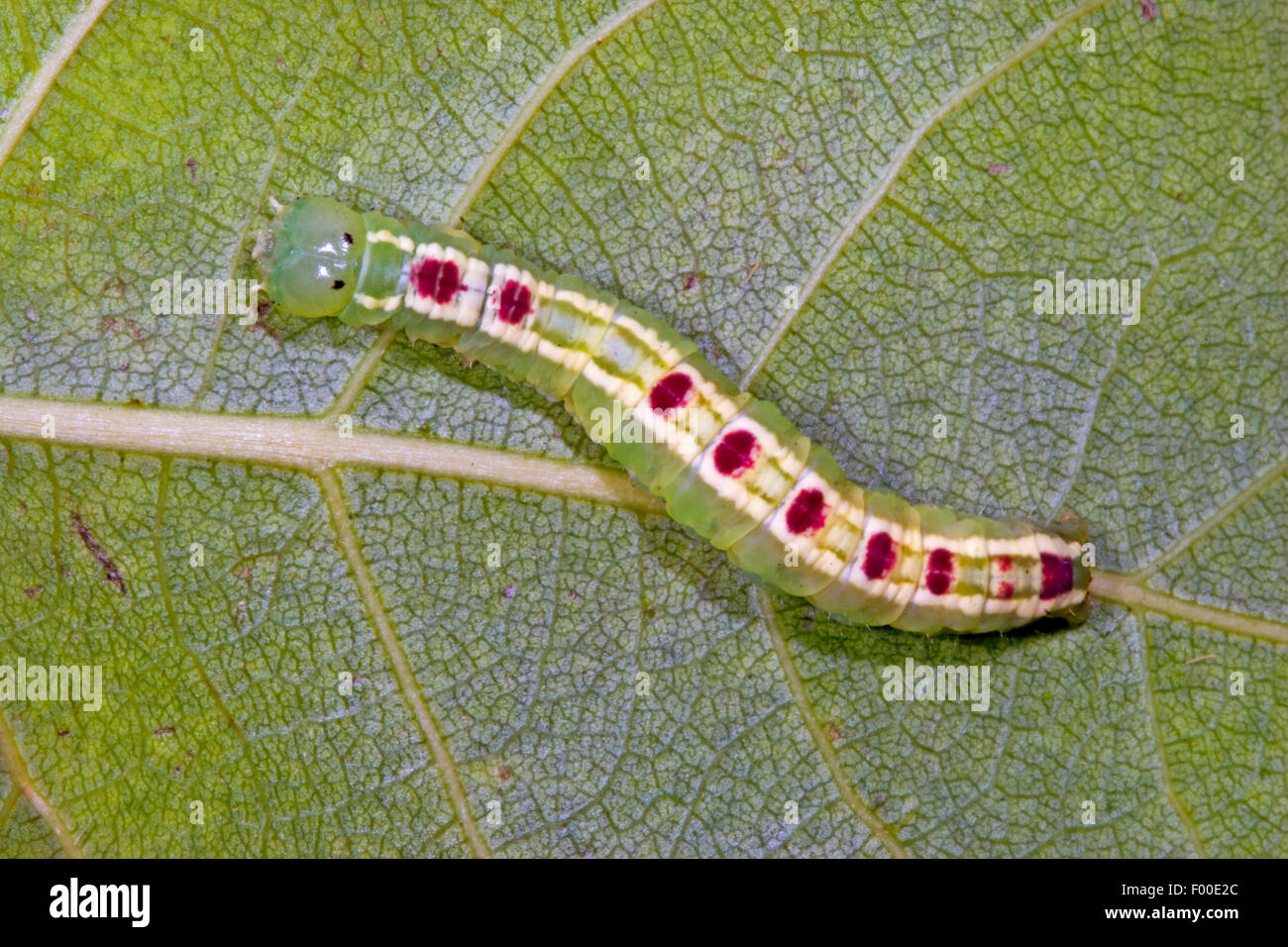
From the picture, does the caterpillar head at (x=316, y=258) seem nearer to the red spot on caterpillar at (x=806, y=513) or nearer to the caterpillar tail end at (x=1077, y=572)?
the red spot on caterpillar at (x=806, y=513)

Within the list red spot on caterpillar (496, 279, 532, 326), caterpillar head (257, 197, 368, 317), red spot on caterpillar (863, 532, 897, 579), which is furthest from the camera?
red spot on caterpillar (863, 532, 897, 579)

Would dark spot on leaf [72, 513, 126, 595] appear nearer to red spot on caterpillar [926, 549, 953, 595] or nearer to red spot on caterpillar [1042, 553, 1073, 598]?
red spot on caterpillar [926, 549, 953, 595]

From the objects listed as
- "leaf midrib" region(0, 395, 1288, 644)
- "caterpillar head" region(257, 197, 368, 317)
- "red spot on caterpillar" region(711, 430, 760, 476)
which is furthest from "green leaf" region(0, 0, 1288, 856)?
"red spot on caterpillar" region(711, 430, 760, 476)

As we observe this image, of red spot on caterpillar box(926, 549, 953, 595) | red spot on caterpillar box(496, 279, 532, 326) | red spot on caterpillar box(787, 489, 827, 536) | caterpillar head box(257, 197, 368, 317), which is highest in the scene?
caterpillar head box(257, 197, 368, 317)

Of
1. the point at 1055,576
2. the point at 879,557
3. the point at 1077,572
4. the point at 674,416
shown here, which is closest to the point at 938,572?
the point at 879,557

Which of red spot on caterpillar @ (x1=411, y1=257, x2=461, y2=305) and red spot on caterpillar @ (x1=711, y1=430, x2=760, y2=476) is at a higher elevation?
red spot on caterpillar @ (x1=411, y1=257, x2=461, y2=305)

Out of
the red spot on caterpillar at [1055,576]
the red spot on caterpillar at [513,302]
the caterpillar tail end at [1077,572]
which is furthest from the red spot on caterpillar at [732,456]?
the caterpillar tail end at [1077,572]

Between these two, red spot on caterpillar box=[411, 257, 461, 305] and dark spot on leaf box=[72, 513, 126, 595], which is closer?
red spot on caterpillar box=[411, 257, 461, 305]
